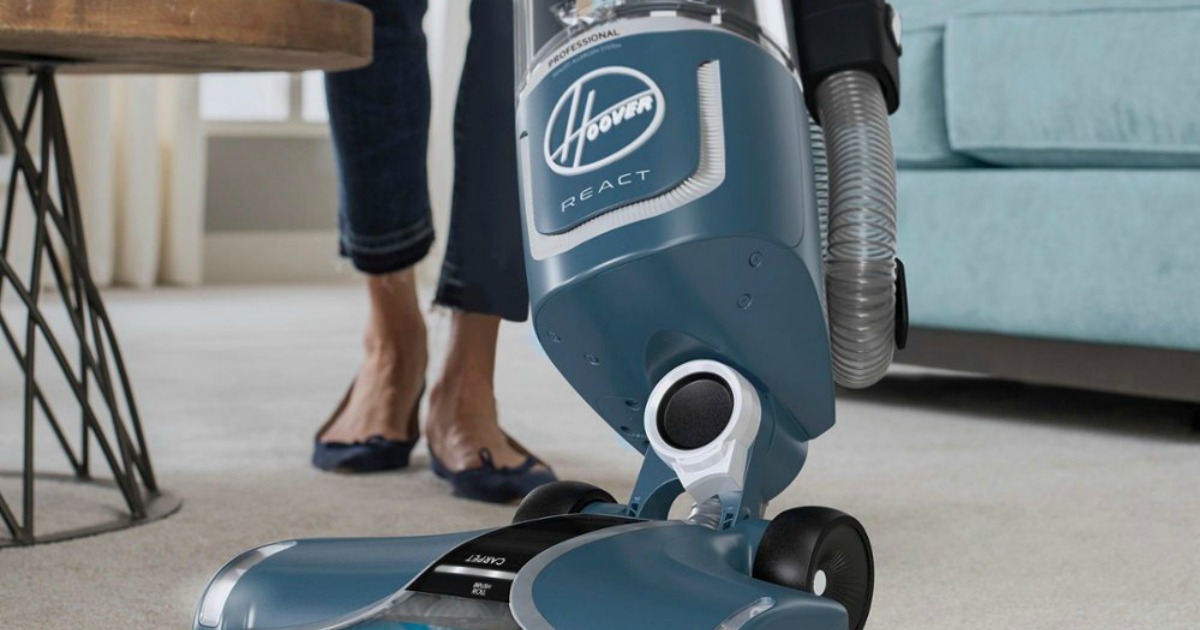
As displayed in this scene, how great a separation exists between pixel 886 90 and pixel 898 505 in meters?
0.53

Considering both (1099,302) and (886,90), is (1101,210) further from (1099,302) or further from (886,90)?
(886,90)

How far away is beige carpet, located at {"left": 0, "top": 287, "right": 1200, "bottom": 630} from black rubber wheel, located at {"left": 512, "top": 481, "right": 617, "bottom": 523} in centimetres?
21

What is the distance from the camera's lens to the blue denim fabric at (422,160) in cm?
133

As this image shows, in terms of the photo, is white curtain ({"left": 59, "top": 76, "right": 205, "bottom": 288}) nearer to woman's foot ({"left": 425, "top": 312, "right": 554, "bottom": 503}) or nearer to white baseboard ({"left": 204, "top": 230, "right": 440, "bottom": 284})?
white baseboard ({"left": 204, "top": 230, "right": 440, "bottom": 284})

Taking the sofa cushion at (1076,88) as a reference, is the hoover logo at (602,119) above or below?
above

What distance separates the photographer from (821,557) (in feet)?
2.38

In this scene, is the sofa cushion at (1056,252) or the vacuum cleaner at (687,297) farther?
the sofa cushion at (1056,252)

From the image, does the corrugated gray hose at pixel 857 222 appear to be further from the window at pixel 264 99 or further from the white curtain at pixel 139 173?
the window at pixel 264 99

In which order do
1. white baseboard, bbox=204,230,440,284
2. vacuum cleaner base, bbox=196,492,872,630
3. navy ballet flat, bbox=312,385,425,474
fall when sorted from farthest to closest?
white baseboard, bbox=204,230,440,284
navy ballet flat, bbox=312,385,425,474
vacuum cleaner base, bbox=196,492,872,630

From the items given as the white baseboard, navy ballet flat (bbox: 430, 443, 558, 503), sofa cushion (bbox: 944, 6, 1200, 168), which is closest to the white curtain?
the white baseboard

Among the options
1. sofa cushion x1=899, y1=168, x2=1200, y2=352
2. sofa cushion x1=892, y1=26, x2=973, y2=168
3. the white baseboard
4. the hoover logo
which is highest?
the hoover logo

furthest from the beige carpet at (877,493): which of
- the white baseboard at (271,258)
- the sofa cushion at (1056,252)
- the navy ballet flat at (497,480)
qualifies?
the white baseboard at (271,258)

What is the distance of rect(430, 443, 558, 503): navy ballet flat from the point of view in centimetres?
129

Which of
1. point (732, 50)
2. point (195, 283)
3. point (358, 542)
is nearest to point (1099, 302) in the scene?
point (732, 50)
